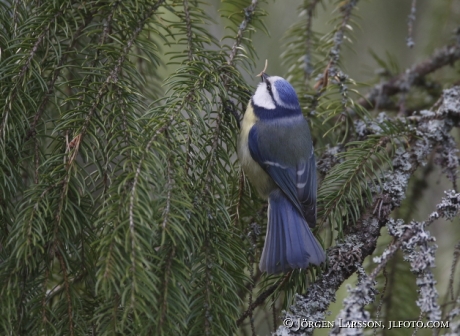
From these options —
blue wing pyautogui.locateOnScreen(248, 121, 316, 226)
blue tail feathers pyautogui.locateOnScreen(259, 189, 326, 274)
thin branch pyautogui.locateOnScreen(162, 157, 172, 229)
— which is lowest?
blue tail feathers pyautogui.locateOnScreen(259, 189, 326, 274)

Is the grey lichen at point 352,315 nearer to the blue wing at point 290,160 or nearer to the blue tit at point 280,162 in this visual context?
the blue tit at point 280,162

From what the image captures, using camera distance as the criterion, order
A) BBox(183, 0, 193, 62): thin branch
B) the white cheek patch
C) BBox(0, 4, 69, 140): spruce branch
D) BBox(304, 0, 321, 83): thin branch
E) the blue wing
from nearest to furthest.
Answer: BBox(0, 4, 69, 140): spruce branch < BBox(183, 0, 193, 62): thin branch < the blue wing < the white cheek patch < BBox(304, 0, 321, 83): thin branch

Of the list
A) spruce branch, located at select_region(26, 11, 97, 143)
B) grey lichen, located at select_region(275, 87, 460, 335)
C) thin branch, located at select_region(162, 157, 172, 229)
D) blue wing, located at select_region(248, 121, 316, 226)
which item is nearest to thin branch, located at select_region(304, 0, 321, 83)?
blue wing, located at select_region(248, 121, 316, 226)

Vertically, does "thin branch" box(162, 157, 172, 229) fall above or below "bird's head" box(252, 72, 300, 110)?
below

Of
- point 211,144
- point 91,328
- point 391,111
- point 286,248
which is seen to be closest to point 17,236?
point 91,328

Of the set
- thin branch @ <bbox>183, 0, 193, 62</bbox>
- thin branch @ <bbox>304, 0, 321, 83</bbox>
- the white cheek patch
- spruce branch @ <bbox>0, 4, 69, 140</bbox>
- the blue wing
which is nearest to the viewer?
spruce branch @ <bbox>0, 4, 69, 140</bbox>

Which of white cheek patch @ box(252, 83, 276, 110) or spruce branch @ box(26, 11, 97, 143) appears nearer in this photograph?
spruce branch @ box(26, 11, 97, 143)

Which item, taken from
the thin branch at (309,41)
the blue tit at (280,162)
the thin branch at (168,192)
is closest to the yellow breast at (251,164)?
the blue tit at (280,162)

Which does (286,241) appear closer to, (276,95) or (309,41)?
(276,95)

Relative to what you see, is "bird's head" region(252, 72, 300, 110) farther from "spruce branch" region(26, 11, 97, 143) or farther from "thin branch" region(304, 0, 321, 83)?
"spruce branch" region(26, 11, 97, 143)

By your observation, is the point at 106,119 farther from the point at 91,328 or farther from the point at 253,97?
the point at 253,97

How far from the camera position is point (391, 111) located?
189 cm

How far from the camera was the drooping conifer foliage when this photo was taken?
0.86 meters

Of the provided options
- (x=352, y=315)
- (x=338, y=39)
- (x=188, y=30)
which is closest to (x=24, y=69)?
(x=188, y=30)
